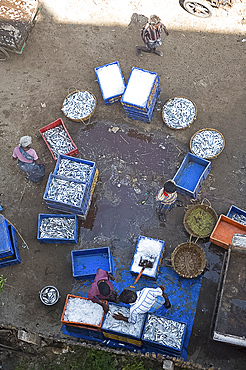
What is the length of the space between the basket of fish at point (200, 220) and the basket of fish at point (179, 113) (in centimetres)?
227

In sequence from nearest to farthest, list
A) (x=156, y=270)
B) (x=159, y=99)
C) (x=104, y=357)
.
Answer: (x=104, y=357) < (x=156, y=270) < (x=159, y=99)

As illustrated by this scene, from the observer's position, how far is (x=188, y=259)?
28.1 feet

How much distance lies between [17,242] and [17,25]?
645 centimetres

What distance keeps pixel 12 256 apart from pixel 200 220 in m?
4.49

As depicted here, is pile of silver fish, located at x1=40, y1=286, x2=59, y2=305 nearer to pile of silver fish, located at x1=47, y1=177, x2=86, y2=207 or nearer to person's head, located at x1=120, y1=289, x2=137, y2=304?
pile of silver fish, located at x1=47, y1=177, x2=86, y2=207

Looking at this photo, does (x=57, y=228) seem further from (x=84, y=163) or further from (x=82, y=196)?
(x=84, y=163)

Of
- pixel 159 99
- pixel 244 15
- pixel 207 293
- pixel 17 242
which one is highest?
pixel 244 15

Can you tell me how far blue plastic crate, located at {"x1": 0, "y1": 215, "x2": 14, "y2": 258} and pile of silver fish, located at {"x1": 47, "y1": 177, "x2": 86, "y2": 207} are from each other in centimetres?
117

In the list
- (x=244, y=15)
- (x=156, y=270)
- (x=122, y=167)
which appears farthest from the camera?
(x=244, y=15)

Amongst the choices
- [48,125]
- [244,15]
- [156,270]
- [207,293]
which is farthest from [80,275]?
[244,15]

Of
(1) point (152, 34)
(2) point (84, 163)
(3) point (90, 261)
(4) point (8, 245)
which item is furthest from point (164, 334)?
(1) point (152, 34)

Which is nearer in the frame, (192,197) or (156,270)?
(156,270)

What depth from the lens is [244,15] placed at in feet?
37.4

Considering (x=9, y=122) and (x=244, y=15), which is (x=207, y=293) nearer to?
(x=9, y=122)
